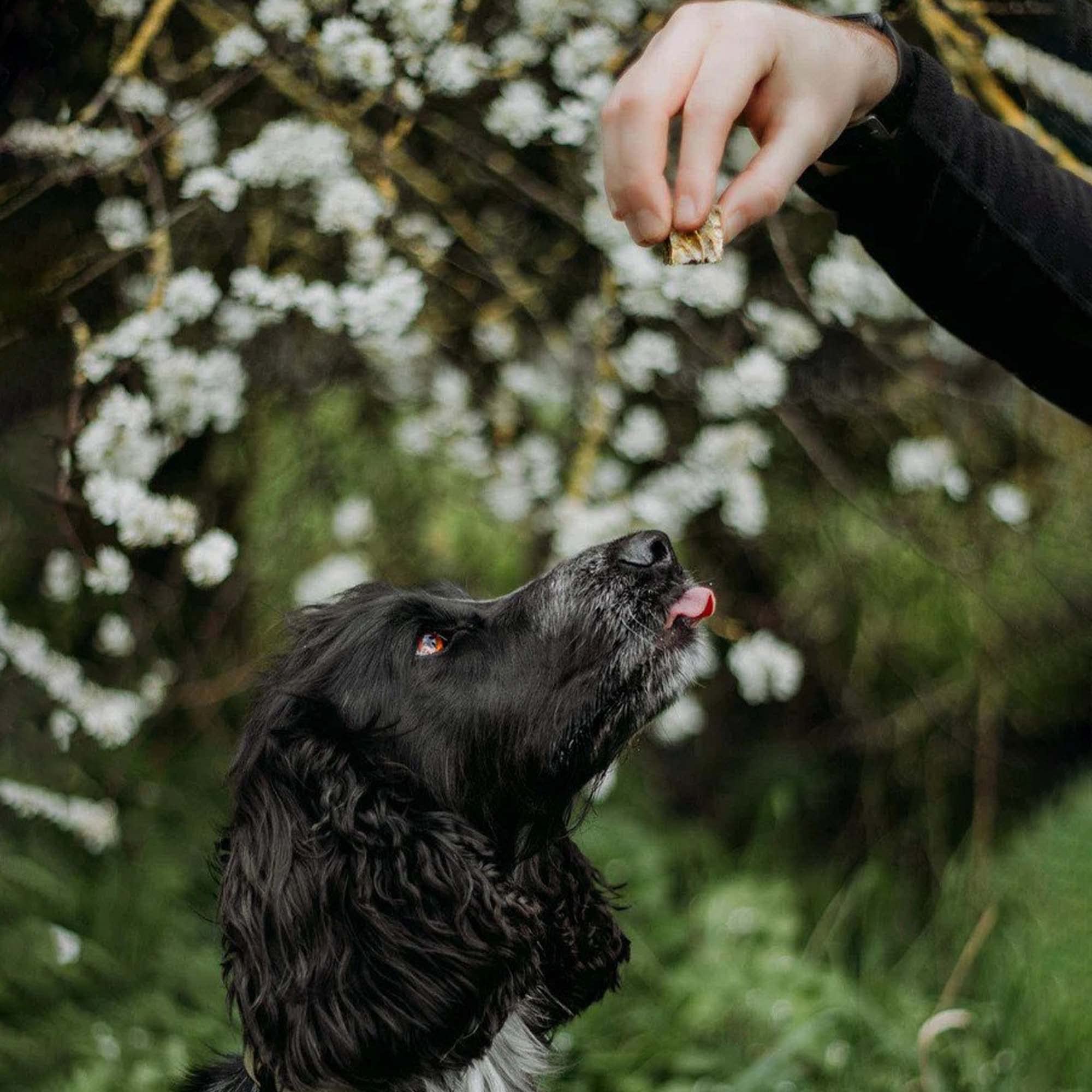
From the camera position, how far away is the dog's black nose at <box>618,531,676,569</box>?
2.65m

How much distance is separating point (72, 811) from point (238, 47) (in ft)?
8.34

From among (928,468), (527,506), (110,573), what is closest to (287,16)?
(110,573)

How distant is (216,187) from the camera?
3627 mm

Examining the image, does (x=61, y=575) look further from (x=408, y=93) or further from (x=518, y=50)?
(x=518, y=50)

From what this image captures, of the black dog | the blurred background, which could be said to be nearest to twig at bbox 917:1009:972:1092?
the blurred background

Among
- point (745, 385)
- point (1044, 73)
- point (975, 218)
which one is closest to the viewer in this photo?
point (975, 218)

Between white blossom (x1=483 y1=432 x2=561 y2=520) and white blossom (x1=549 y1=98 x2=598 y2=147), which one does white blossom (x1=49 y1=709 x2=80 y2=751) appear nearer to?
white blossom (x1=483 y1=432 x2=561 y2=520)

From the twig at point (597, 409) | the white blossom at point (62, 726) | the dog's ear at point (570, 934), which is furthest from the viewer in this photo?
the white blossom at point (62, 726)

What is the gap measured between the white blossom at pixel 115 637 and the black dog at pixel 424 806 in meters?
2.03

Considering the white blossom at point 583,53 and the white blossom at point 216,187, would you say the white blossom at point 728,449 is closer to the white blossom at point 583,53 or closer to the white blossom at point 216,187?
the white blossom at point 583,53

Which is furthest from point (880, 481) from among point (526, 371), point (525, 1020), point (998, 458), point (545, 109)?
point (525, 1020)

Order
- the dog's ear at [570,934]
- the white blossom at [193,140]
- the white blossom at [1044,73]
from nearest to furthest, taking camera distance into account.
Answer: the white blossom at [1044,73], the dog's ear at [570,934], the white blossom at [193,140]

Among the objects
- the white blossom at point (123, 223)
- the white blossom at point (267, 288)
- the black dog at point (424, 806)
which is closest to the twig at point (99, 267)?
the white blossom at point (123, 223)

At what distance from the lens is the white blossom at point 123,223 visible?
377 cm
